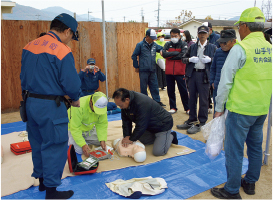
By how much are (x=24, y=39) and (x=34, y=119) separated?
3971 millimetres

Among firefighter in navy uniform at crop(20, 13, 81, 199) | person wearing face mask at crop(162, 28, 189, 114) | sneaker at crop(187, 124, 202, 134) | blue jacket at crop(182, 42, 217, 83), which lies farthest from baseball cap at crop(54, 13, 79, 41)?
person wearing face mask at crop(162, 28, 189, 114)

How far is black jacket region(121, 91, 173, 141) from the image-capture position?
3.00 m

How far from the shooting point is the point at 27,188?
247 cm

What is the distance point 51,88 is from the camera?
2031 millimetres

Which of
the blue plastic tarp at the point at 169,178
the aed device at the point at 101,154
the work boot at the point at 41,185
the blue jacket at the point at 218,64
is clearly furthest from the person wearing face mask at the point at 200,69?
the work boot at the point at 41,185

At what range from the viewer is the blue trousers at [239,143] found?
2.11 m

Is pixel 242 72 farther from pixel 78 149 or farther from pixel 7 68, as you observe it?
pixel 7 68

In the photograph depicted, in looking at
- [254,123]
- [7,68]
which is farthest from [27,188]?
[7,68]

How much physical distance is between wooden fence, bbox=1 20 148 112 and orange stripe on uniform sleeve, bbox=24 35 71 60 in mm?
3697

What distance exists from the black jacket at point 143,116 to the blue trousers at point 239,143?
43.4 inches

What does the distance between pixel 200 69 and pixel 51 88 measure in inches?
113

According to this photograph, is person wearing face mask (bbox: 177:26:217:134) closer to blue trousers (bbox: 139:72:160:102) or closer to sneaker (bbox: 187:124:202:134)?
sneaker (bbox: 187:124:202:134)

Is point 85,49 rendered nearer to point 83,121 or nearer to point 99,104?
point 83,121

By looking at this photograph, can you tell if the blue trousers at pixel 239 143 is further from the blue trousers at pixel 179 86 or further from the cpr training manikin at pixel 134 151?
the blue trousers at pixel 179 86
